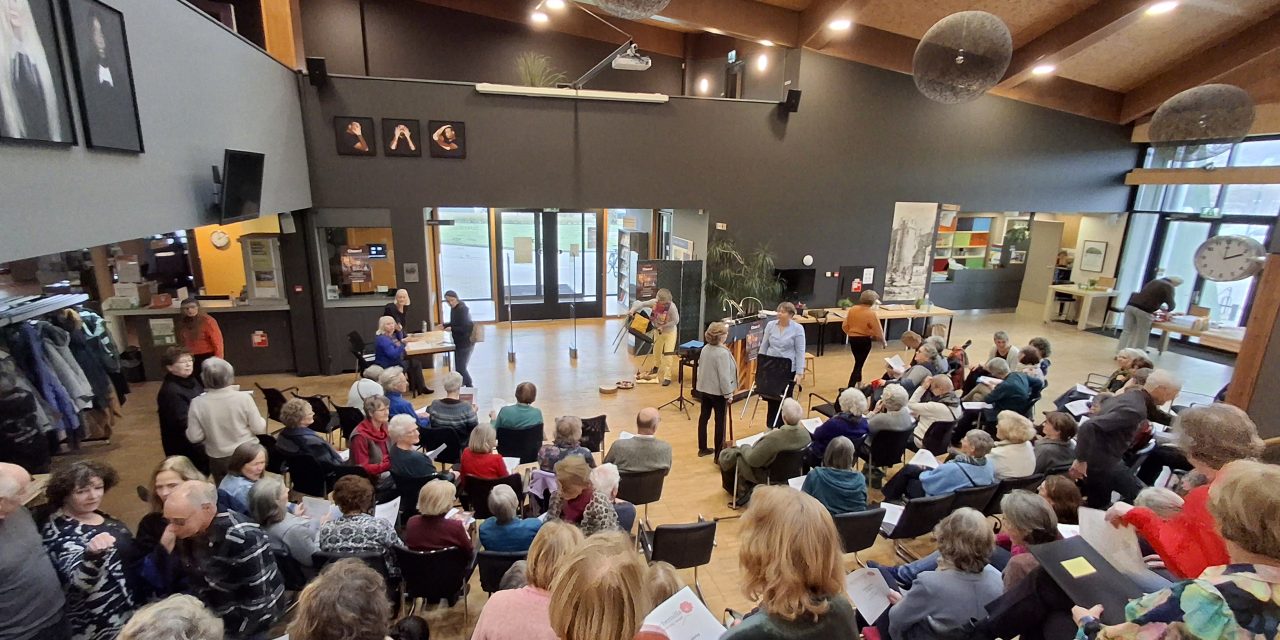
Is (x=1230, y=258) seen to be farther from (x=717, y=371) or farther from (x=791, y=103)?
(x=717, y=371)

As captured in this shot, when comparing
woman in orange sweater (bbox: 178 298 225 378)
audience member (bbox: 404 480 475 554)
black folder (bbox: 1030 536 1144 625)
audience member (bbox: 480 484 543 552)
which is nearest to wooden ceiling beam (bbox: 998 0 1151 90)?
black folder (bbox: 1030 536 1144 625)

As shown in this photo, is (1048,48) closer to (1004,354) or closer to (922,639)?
(1004,354)

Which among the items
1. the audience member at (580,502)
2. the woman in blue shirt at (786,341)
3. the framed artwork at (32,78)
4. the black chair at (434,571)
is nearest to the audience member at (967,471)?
the woman in blue shirt at (786,341)

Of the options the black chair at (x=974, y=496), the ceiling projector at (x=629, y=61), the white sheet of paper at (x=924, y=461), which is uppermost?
the ceiling projector at (x=629, y=61)

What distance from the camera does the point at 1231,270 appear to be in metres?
7.05

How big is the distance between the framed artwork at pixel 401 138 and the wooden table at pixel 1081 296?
12920 mm

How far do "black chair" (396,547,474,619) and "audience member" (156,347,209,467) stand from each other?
259 centimetres

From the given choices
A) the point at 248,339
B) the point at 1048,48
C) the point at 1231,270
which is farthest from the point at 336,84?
the point at 1231,270

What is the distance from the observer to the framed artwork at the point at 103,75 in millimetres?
2990

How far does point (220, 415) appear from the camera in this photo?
13.5 ft

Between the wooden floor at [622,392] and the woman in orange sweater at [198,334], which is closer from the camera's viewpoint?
the wooden floor at [622,392]

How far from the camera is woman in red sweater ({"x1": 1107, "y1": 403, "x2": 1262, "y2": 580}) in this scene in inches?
91.4

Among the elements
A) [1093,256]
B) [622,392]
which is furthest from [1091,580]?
[1093,256]

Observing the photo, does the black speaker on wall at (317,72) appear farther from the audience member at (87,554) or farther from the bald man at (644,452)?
the bald man at (644,452)
